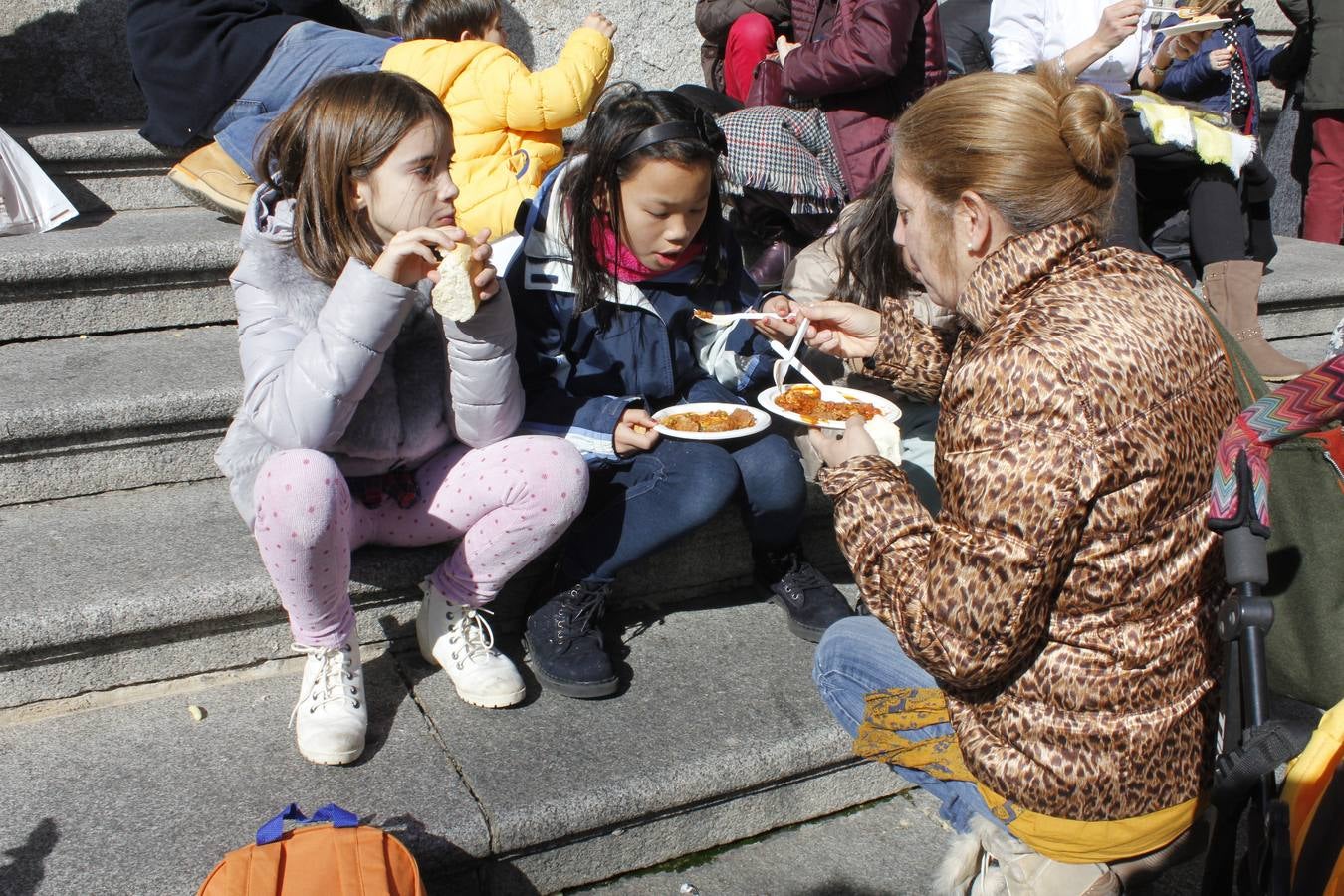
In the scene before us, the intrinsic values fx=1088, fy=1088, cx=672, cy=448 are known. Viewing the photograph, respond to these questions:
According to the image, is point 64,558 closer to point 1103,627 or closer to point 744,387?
point 744,387

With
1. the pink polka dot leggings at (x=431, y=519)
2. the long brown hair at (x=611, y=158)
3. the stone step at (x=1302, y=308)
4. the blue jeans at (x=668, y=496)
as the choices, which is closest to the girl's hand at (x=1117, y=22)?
the stone step at (x=1302, y=308)

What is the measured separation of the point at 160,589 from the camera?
2441mm

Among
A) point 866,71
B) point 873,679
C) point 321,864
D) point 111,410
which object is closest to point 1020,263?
point 873,679

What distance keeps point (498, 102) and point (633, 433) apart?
1.45 metres

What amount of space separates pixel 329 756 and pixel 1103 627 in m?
1.52

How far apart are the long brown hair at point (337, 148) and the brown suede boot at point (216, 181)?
1.30 metres

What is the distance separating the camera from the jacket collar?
1689mm

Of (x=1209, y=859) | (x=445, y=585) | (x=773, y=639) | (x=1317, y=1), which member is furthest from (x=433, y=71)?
(x=1317, y=1)

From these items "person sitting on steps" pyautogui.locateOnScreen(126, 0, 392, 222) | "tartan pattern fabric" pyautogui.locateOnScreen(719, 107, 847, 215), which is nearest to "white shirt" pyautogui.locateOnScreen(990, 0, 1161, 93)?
"tartan pattern fabric" pyautogui.locateOnScreen(719, 107, 847, 215)

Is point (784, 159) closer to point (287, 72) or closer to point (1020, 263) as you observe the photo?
point (287, 72)

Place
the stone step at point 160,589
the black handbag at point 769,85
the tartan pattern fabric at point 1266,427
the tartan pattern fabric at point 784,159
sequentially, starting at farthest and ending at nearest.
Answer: the black handbag at point 769,85 → the tartan pattern fabric at point 784,159 → the stone step at point 160,589 → the tartan pattern fabric at point 1266,427

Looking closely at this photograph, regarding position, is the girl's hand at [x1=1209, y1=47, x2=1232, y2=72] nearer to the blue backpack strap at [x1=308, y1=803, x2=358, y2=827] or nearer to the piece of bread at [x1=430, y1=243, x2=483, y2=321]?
the piece of bread at [x1=430, y1=243, x2=483, y2=321]

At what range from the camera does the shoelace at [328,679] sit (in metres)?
2.29

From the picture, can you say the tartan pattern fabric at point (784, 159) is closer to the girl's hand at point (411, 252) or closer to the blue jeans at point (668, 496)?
the blue jeans at point (668, 496)
